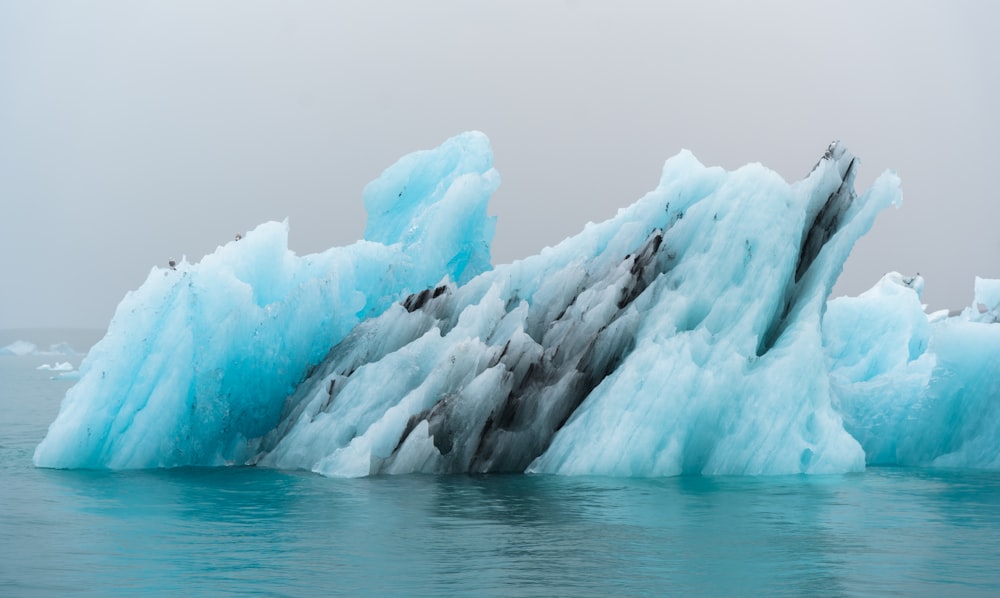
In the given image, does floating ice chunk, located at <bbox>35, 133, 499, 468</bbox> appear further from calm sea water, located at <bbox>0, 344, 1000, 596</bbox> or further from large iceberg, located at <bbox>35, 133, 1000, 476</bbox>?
calm sea water, located at <bbox>0, 344, 1000, 596</bbox>

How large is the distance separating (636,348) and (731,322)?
2.84 metres

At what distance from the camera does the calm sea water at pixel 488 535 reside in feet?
53.3

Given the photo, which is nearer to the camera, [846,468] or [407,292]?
[846,468]

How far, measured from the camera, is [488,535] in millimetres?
19844

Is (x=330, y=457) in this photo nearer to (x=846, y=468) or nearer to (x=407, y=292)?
(x=407, y=292)

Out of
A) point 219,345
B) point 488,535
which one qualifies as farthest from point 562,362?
point 488,535

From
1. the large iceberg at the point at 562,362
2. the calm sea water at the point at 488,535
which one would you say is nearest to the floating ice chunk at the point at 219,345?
the large iceberg at the point at 562,362

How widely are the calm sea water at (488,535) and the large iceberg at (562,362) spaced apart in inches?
51.6

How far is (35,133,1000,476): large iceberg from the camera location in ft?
95.4

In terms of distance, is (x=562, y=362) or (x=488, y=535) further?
(x=562, y=362)

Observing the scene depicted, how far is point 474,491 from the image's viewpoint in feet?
84.3

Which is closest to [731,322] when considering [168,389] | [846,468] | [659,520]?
[846,468]

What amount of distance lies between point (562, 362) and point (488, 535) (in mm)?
10902

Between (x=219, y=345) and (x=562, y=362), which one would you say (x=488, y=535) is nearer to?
(x=562, y=362)
